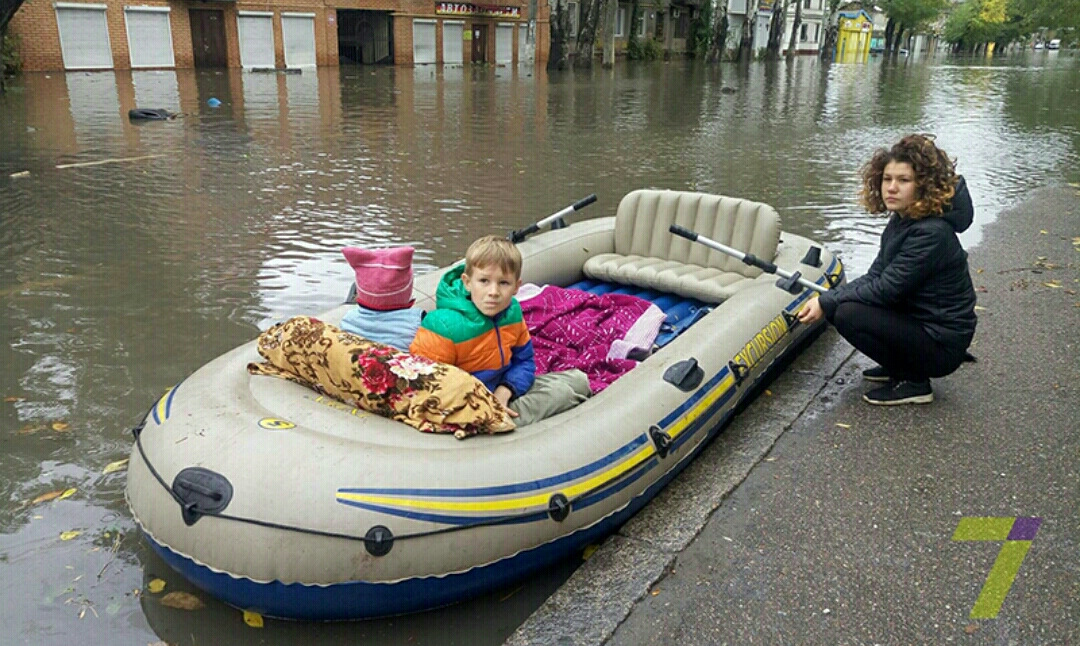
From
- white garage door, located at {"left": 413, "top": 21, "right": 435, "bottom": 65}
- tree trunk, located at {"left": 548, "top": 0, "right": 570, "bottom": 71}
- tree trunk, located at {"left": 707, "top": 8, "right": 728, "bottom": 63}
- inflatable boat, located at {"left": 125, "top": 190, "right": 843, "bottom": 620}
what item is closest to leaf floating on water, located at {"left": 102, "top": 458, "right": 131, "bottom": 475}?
inflatable boat, located at {"left": 125, "top": 190, "right": 843, "bottom": 620}

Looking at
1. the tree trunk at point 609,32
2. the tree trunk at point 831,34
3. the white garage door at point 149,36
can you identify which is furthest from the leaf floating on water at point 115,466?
the tree trunk at point 831,34

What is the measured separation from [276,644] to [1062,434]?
146 inches

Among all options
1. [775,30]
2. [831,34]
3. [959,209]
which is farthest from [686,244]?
[831,34]

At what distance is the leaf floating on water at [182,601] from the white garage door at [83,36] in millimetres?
24704

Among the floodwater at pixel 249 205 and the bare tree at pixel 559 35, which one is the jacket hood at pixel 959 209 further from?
the bare tree at pixel 559 35

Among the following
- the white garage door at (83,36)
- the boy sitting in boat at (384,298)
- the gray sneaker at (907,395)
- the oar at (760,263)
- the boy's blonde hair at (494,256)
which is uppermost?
the white garage door at (83,36)

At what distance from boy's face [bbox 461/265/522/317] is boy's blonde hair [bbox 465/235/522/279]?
17mm

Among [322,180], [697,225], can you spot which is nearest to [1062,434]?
[697,225]

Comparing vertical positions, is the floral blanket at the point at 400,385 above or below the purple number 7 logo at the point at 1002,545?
above

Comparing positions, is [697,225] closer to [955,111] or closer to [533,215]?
[533,215]

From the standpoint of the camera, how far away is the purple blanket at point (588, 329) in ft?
14.3

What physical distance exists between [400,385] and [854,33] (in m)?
75.8

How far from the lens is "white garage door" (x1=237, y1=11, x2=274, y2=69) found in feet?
88.0

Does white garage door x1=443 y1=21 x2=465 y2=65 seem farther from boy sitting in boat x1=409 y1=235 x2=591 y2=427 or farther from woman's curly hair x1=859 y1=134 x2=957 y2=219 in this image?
boy sitting in boat x1=409 y1=235 x2=591 y2=427
